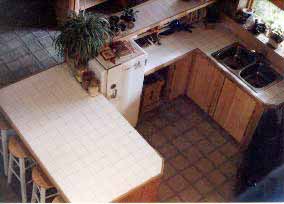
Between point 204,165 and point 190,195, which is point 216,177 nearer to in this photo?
point 204,165

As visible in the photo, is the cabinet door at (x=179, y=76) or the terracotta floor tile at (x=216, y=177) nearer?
the terracotta floor tile at (x=216, y=177)

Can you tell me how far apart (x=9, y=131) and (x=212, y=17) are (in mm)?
3502

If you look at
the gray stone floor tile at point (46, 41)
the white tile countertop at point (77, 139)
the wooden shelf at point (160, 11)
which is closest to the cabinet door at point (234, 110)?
the wooden shelf at point (160, 11)

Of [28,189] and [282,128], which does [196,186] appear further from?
[28,189]

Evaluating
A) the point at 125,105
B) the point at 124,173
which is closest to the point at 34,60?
the point at 125,105

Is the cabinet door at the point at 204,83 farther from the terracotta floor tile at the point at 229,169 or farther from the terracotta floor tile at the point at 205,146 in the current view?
the terracotta floor tile at the point at 229,169

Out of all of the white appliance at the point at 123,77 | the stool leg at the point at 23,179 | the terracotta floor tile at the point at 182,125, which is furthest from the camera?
the terracotta floor tile at the point at 182,125

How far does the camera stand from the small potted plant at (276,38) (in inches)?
280

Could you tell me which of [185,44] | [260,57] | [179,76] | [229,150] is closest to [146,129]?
[179,76]

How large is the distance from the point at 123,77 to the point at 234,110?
5.83 feet

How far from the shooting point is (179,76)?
7609 mm

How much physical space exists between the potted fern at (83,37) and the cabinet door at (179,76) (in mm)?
1433

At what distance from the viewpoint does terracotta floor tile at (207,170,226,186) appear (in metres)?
7.06

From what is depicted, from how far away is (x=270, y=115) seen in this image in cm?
659
